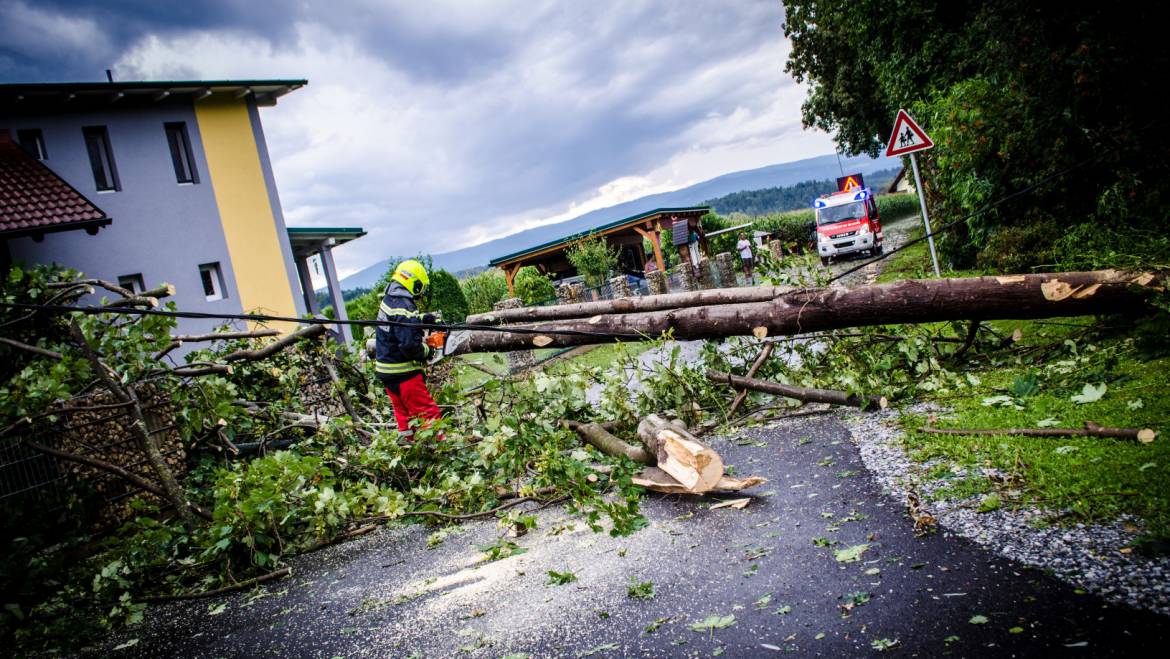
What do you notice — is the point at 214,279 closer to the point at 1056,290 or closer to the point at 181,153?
the point at 181,153

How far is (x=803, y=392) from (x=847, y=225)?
1998cm

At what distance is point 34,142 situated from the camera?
14.7m

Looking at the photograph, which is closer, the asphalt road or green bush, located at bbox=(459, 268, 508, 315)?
the asphalt road

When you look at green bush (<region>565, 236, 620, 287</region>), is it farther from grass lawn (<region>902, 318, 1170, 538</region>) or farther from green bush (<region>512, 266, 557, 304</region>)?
grass lawn (<region>902, 318, 1170, 538</region>)

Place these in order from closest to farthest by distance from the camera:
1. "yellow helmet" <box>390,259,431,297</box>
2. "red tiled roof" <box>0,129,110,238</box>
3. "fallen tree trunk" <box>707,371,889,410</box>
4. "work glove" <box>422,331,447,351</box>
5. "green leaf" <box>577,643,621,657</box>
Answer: "green leaf" <box>577,643,621,657</box>, "fallen tree trunk" <box>707,371,889,410</box>, "work glove" <box>422,331,447,351</box>, "yellow helmet" <box>390,259,431,297</box>, "red tiled roof" <box>0,129,110,238</box>

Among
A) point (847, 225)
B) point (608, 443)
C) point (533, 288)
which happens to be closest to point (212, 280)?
point (533, 288)

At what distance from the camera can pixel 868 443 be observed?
169 inches

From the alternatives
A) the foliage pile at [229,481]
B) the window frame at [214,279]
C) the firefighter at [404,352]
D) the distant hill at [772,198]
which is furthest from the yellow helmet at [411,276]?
the distant hill at [772,198]

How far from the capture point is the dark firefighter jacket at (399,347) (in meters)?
6.50

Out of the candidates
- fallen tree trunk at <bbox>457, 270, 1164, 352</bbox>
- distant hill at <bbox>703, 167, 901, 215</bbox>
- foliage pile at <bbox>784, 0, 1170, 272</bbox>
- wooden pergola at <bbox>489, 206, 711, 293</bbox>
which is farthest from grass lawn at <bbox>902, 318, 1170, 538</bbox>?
distant hill at <bbox>703, 167, 901, 215</bbox>

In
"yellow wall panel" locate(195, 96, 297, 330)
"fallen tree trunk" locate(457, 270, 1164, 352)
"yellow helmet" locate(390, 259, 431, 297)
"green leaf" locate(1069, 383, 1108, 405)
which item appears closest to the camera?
"green leaf" locate(1069, 383, 1108, 405)

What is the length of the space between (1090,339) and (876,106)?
2420cm

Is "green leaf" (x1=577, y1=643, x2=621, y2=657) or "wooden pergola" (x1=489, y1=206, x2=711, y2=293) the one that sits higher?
"wooden pergola" (x1=489, y1=206, x2=711, y2=293)

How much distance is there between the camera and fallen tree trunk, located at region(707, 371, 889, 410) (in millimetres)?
5113
